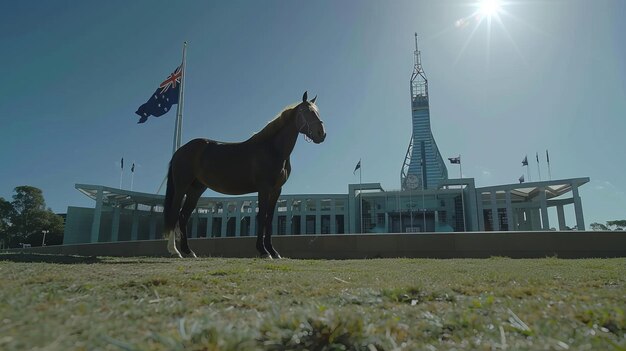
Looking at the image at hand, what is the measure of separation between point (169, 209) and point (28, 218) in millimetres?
80615

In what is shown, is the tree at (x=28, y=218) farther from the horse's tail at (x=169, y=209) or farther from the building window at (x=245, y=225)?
the horse's tail at (x=169, y=209)

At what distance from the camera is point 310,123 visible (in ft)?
23.5

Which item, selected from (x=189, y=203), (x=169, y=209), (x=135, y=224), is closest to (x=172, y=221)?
(x=169, y=209)

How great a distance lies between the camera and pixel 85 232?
65562 mm

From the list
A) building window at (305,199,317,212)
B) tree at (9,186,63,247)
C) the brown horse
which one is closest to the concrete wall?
the brown horse

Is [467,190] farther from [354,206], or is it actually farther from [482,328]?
[482,328]

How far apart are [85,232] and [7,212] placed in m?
17.8

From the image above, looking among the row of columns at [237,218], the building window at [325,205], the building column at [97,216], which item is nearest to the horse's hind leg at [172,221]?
the building column at [97,216]

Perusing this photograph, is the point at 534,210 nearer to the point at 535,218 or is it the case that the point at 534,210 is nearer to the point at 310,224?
the point at 535,218

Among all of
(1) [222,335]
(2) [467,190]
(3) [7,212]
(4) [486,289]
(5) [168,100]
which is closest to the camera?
(1) [222,335]

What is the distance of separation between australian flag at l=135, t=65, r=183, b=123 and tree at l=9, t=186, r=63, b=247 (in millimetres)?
65486

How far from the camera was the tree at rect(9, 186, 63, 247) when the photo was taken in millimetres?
70250

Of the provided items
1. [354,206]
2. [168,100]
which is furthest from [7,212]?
[168,100]

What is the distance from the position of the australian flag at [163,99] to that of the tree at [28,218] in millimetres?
65486
